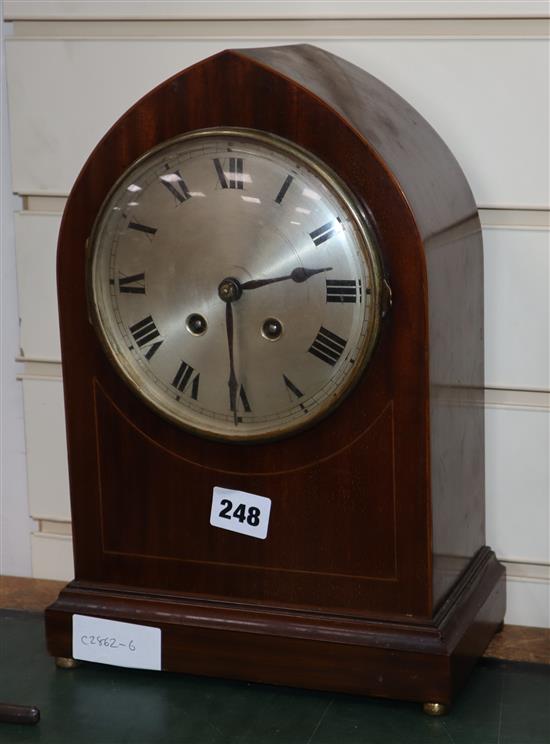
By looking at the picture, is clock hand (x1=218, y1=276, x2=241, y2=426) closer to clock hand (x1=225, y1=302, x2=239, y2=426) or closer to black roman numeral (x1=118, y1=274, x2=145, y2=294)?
clock hand (x1=225, y1=302, x2=239, y2=426)

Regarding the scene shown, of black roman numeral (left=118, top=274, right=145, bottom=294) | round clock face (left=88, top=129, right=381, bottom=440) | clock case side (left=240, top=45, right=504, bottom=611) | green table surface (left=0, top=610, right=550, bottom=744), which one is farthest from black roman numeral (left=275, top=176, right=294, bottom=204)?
green table surface (left=0, top=610, right=550, bottom=744)

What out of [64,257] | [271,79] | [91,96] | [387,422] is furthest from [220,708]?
[91,96]

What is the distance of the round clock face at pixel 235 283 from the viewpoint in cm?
146

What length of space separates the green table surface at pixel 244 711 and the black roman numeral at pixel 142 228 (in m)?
0.62

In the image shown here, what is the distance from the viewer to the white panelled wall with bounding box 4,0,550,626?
173 cm

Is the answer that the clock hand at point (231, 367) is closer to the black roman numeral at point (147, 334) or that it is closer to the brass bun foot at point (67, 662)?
the black roman numeral at point (147, 334)

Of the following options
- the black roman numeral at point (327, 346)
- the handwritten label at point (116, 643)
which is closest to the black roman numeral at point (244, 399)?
the black roman numeral at point (327, 346)

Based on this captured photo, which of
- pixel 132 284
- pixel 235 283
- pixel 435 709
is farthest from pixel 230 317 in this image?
pixel 435 709

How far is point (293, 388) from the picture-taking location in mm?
1506

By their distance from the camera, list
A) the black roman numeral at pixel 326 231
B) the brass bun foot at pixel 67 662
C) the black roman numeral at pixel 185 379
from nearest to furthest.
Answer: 1. the black roman numeral at pixel 326 231
2. the black roman numeral at pixel 185 379
3. the brass bun foot at pixel 67 662

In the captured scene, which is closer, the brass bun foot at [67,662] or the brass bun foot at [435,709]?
the brass bun foot at [435,709]

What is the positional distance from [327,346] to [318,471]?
17 centimetres

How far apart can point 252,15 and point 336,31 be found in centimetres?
13

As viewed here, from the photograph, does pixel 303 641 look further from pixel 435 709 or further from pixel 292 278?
pixel 292 278
